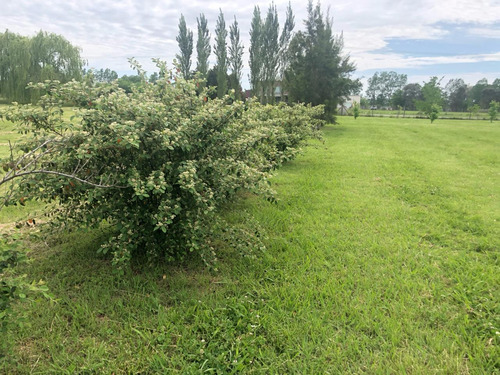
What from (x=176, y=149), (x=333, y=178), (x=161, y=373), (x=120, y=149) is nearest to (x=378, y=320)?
(x=161, y=373)

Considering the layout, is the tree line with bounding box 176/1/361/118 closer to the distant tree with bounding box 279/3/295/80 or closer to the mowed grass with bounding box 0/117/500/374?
the distant tree with bounding box 279/3/295/80

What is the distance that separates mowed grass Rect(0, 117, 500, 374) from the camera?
1876 mm

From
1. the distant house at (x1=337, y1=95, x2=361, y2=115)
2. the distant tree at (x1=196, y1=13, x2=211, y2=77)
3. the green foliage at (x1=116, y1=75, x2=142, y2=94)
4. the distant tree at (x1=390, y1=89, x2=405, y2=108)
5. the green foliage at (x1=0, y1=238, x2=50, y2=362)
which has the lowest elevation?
the green foliage at (x1=0, y1=238, x2=50, y2=362)

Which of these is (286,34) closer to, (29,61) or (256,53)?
(256,53)

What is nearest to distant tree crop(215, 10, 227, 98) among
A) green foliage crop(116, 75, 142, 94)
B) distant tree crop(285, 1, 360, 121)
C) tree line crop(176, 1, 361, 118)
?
tree line crop(176, 1, 361, 118)

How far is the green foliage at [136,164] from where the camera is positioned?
2.30 m

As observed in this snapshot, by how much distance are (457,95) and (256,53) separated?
150 feet

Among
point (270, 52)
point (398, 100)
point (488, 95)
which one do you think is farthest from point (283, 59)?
point (488, 95)

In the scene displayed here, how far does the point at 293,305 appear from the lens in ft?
7.71

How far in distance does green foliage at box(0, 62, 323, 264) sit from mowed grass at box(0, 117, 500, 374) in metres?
0.40

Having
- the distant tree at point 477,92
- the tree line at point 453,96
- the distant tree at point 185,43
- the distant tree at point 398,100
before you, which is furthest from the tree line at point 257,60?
the distant tree at point 477,92

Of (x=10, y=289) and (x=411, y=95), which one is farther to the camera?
(x=411, y=95)

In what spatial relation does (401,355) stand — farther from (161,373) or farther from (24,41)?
(24,41)

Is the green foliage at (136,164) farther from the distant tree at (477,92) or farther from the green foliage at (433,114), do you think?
the distant tree at (477,92)
